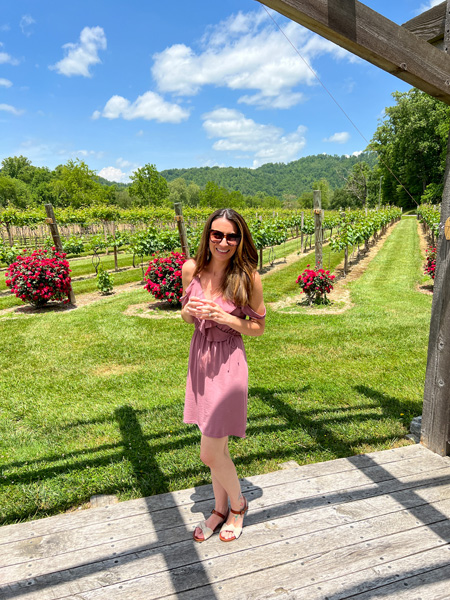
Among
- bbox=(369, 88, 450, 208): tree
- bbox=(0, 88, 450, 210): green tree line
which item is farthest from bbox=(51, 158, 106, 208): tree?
bbox=(369, 88, 450, 208): tree

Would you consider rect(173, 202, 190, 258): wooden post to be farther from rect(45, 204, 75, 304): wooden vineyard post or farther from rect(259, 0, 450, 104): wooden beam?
rect(259, 0, 450, 104): wooden beam

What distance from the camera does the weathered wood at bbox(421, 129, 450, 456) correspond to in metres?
2.42

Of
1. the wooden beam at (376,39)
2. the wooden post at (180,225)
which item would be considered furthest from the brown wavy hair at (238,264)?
the wooden post at (180,225)

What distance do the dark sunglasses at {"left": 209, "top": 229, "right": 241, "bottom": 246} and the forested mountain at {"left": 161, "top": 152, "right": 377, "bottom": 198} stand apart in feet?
438

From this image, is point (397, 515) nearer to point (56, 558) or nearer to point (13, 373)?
point (56, 558)

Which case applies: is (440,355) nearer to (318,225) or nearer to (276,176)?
(318,225)

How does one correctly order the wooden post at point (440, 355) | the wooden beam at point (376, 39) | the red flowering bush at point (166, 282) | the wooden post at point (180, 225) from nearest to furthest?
the wooden beam at point (376, 39) → the wooden post at point (440, 355) → the wooden post at point (180, 225) → the red flowering bush at point (166, 282)

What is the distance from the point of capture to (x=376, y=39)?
1881 mm

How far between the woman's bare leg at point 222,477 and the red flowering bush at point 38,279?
23.4ft

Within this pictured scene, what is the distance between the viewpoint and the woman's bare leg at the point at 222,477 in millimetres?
1798

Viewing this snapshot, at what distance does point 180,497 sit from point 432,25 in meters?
3.06

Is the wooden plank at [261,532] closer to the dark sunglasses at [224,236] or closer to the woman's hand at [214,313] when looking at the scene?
the woman's hand at [214,313]

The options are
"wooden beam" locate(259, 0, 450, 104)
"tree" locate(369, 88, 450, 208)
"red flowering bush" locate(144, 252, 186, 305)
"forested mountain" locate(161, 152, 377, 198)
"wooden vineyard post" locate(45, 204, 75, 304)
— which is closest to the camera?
"wooden beam" locate(259, 0, 450, 104)

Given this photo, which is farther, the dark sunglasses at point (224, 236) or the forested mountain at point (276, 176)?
the forested mountain at point (276, 176)
